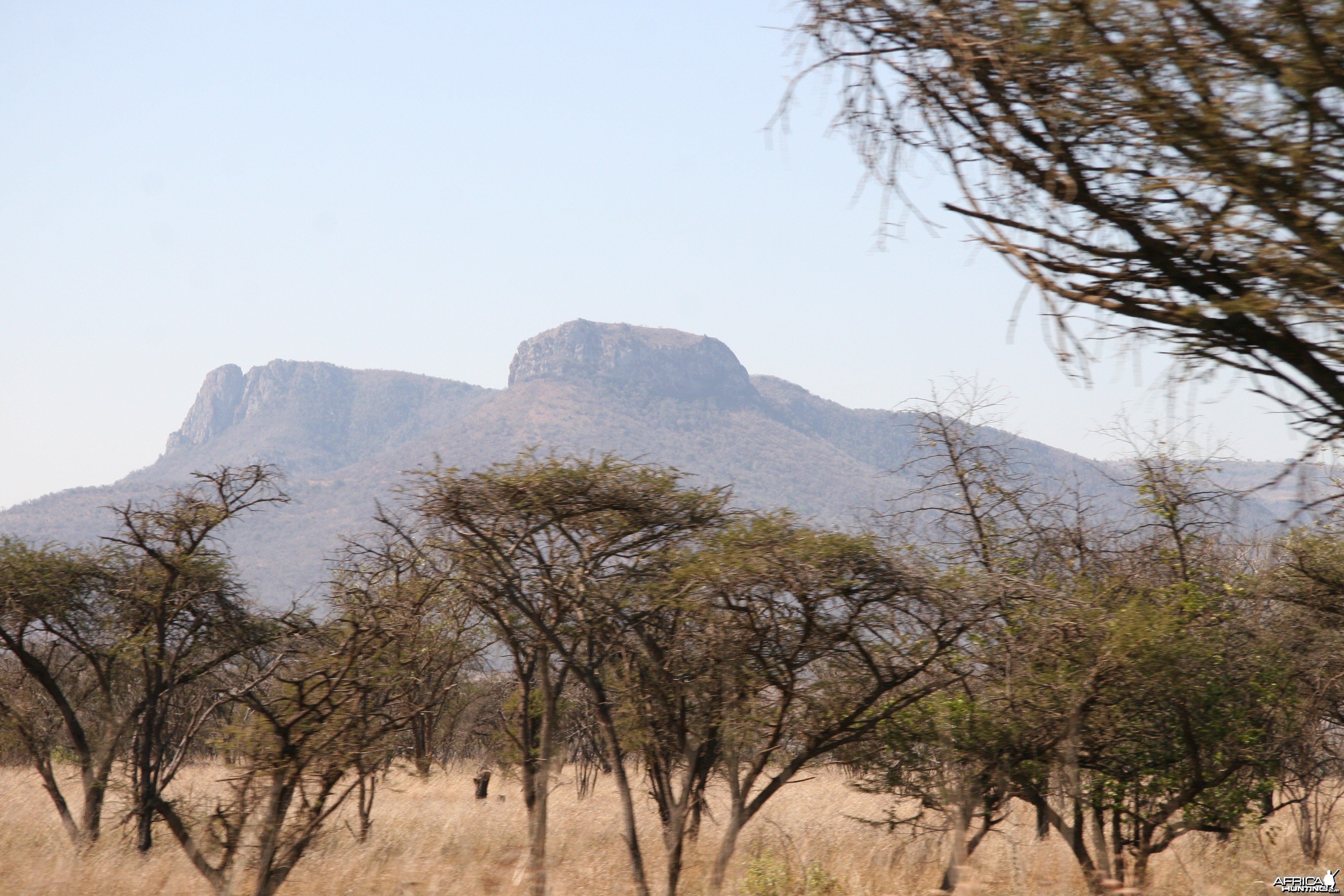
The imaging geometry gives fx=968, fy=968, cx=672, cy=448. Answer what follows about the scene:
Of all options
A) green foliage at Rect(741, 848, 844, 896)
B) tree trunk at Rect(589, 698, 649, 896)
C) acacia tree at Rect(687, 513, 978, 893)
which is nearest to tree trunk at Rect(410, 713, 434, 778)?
green foliage at Rect(741, 848, 844, 896)

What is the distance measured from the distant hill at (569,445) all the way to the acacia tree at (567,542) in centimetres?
9322

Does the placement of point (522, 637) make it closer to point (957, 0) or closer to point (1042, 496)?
point (1042, 496)

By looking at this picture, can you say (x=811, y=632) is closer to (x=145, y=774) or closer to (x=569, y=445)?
(x=145, y=774)

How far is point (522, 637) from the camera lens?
37.8 feet

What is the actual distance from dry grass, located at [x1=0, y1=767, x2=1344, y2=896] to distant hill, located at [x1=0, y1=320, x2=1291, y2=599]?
8610 cm

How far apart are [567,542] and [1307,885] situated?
849cm

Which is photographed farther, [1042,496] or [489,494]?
[1042,496]

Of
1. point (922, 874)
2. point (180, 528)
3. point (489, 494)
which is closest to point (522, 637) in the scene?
point (489, 494)

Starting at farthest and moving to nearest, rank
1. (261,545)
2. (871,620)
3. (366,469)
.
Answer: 1. (366,469)
2. (261,545)
3. (871,620)

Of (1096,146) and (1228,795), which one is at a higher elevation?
(1096,146)

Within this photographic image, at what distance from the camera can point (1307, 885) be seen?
32.9 feet

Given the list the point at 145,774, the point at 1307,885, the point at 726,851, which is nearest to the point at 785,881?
the point at 726,851

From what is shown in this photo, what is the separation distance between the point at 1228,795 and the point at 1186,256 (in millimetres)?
8086

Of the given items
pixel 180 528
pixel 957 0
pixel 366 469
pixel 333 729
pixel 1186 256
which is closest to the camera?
pixel 1186 256
